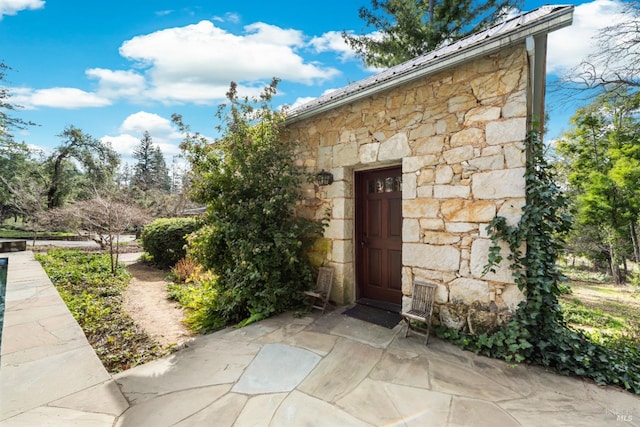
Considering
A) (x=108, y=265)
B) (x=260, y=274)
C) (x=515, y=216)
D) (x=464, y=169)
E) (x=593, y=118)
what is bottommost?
(x=108, y=265)

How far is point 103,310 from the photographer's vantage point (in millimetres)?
4355

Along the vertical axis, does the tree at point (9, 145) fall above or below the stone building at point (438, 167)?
above

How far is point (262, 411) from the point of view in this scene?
199 centimetres

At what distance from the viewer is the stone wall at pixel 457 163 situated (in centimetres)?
283

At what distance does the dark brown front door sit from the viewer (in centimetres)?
400

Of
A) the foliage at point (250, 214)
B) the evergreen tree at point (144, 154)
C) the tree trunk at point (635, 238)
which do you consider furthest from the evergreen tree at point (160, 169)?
the tree trunk at point (635, 238)

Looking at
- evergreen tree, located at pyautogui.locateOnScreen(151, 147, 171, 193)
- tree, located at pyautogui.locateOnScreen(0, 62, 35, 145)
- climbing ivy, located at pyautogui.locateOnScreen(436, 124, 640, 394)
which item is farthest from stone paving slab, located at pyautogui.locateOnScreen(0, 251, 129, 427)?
evergreen tree, located at pyautogui.locateOnScreen(151, 147, 171, 193)

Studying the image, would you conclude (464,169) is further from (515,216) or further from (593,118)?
(593,118)

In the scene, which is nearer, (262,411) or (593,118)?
(262,411)

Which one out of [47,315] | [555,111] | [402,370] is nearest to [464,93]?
[402,370]

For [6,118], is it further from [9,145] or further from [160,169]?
[160,169]

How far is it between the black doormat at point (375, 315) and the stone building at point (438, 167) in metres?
0.24

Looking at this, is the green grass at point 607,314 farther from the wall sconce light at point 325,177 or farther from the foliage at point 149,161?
the foliage at point 149,161

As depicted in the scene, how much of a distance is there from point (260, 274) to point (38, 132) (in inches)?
889
